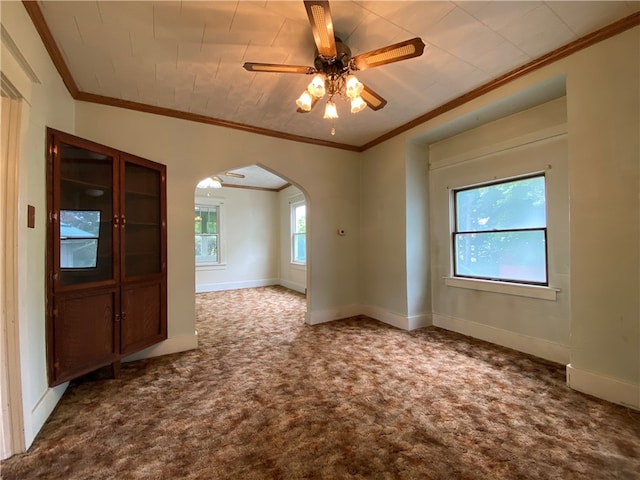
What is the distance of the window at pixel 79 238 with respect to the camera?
2.13m

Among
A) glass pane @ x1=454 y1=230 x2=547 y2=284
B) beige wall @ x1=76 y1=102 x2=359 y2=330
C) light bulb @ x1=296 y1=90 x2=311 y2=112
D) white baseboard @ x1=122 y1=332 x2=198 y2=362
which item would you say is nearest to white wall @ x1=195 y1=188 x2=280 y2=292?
beige wall @ x1=76 y1=102 x2=359 y2=330

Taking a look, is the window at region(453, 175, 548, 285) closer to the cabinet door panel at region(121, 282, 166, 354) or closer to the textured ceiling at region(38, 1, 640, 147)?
the textured ceiling at region(38, 1, 640, 147)

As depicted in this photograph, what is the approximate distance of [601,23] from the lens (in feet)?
6.26

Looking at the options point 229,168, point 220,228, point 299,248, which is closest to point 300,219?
point 299,248

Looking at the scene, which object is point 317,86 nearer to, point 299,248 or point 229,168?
point 229,168

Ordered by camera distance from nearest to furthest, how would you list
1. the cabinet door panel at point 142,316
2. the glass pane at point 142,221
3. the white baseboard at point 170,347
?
1. the cabinet door panel at point 142,316
2. the glass pane at point 142,221
3. the white baseboard at point 170,347

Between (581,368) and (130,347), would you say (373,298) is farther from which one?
(130,347)

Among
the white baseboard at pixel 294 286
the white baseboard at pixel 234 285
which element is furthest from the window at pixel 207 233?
the white baseboard at pixel 294 286

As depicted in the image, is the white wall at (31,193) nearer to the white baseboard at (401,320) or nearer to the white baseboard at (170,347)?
the white baseboard at (170,347)

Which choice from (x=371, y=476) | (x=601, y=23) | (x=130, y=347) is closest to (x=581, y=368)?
(x=371, y=476)

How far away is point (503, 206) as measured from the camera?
10.3 feet

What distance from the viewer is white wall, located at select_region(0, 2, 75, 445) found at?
1.53m

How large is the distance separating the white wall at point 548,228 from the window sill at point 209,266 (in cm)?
489

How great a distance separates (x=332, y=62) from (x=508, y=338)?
10.5 feet
